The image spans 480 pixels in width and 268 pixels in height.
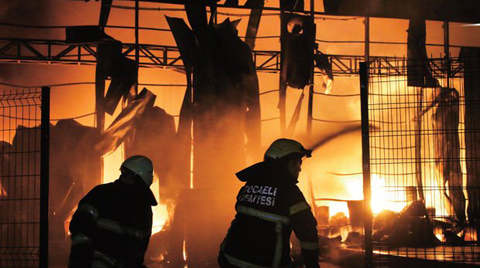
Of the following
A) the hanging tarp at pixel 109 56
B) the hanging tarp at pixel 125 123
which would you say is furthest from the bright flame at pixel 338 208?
the hanging tarp at pixel 109 56

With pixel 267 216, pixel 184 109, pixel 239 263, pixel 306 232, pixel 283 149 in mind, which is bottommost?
pixel 239 263

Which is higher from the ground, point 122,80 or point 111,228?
point 122,80

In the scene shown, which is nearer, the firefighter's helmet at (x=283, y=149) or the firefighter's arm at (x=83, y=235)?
the firefighter's arm at (x=83, y=235)

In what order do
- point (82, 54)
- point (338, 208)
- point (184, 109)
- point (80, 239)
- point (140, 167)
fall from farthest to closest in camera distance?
point (338, 208), point (82, 54), point (184, 109), point (140, 167), point (80, 239)

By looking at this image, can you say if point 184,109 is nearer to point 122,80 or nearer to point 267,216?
point 122,80

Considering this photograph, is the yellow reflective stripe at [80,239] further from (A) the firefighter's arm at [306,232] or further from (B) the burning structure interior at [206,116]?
(B) the burning structure interior at [206,116]

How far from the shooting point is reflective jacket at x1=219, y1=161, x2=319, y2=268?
3.41 meters

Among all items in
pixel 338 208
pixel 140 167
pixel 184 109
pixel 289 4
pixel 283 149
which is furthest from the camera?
pixel 338 208

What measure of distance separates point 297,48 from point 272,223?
8.31 m

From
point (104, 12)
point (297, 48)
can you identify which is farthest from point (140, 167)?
point (104, 12)

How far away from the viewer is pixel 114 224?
3545 mm

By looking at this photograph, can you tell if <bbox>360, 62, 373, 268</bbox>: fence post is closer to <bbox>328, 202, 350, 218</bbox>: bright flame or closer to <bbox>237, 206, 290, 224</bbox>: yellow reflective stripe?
<bbox>237, 206, 290, 224</bbox>: yellow reflective stripe

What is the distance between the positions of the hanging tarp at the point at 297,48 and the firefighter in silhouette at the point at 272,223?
311 inches

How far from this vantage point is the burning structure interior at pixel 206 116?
10477 millimetres
